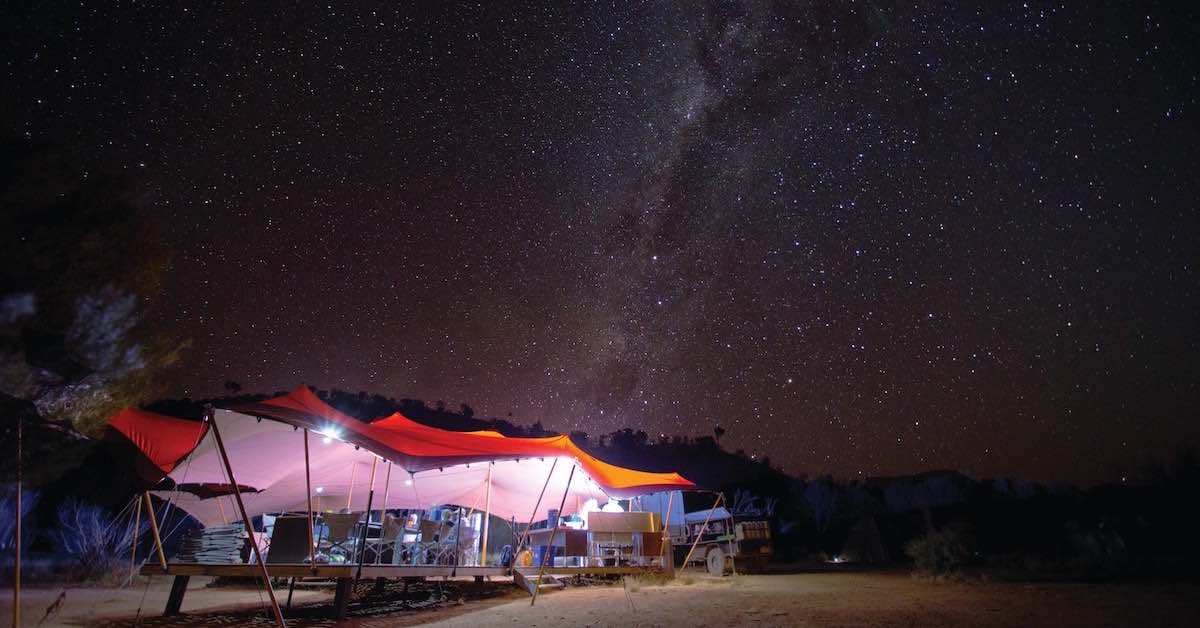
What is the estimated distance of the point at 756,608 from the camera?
21.7 ft

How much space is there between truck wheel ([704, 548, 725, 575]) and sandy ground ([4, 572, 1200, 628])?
5.75m

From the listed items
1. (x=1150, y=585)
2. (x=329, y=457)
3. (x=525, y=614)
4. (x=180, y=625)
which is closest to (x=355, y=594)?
(x=329, y=457)

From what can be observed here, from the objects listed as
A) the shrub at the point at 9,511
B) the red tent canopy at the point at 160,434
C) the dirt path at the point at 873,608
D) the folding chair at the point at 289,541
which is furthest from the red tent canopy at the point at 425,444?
the shrub at the point at 9,511

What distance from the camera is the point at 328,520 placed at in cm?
809

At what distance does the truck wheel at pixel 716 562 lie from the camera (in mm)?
14835

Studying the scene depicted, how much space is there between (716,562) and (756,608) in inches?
364

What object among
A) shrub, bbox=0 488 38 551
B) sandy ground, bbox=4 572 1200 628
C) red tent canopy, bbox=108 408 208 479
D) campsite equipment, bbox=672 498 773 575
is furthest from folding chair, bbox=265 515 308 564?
campsite equipment, bbox=672 498 773 575

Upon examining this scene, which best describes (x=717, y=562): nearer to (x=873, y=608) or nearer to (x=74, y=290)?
(x=873, y=608)

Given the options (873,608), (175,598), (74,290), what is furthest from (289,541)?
(74,290)

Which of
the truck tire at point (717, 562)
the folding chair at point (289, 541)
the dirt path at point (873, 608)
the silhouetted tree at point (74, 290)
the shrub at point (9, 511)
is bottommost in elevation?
the dirt path at point (873, 608)

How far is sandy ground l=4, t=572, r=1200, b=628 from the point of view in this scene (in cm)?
555

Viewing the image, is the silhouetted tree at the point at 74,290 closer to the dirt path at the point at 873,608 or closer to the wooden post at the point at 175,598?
the wooden post at the point at 175,598

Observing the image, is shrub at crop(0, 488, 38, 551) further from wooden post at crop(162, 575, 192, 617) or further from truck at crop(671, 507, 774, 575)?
truck at crop(671, 507, 774, 575)

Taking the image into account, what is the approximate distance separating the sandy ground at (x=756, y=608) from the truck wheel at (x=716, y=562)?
5750 millimetres
